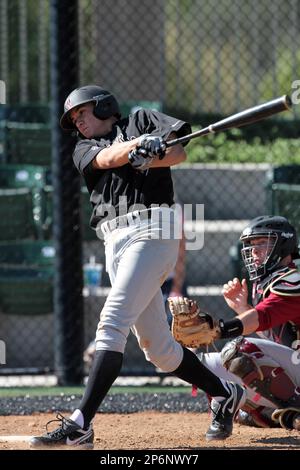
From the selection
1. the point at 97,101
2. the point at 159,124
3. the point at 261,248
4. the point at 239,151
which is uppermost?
the point at 239,151

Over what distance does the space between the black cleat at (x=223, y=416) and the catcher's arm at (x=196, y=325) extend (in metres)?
0.36

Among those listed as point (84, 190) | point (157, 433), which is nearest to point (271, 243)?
point (157, 433)

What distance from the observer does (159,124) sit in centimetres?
432

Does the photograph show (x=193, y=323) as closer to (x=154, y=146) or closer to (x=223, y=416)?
(x=223, y=416)

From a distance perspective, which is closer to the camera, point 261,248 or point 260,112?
point 260,112

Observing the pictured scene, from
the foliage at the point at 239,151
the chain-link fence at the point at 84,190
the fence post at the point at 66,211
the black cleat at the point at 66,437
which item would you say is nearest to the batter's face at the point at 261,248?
the black cleat at the point at 66,437

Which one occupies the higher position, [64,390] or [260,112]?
[260,112]

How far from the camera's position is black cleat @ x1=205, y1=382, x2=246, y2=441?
4559 mm

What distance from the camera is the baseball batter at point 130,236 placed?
4.19 m

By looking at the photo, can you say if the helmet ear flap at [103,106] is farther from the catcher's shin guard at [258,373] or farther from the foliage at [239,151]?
the foliage at [239,151]

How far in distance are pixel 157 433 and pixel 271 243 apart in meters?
1.03

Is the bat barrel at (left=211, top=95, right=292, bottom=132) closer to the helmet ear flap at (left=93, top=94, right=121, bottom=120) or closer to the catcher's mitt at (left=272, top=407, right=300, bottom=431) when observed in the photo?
the helmet ear flap at (left=93, top=94, right=121, bottom=120)

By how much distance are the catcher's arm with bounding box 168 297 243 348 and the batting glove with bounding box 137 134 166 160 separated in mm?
655

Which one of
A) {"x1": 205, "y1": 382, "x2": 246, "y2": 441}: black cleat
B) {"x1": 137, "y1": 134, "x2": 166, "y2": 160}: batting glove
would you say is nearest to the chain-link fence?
{"x1": 205, "y1": 382, "x2": 246, "y2": 441}: black cleat
